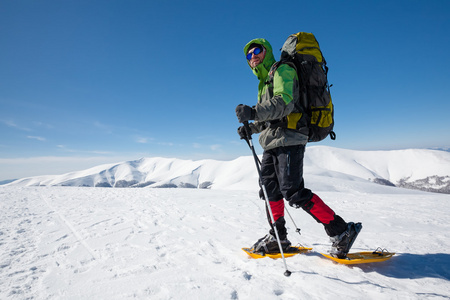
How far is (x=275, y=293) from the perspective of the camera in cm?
171

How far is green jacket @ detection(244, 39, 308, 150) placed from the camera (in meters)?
2.09

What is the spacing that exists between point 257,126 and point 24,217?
262 inches

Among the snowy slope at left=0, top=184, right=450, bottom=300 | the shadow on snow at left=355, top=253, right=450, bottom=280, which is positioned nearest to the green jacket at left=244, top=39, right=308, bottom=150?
the snowy slope at left=0, top=184, right=450, bottom=300

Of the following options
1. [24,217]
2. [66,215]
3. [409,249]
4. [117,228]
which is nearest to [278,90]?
[409,249]

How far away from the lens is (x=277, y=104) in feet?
6.81

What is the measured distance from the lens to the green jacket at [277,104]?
209 cm

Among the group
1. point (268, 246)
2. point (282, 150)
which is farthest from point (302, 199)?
point (268, 246)

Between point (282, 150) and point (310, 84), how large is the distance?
2.85 ft

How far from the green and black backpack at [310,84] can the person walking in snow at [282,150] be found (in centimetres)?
12

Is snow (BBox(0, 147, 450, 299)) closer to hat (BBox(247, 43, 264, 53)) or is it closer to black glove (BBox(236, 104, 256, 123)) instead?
black glove (BBox(236, 104, 256, 123))

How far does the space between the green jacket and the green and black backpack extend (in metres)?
Result: 0.10

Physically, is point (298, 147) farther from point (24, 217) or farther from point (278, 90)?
point (24, 217)

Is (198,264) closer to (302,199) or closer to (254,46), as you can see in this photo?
(302,199)

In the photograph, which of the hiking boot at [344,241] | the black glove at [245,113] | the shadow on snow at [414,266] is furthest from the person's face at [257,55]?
the shadow on snow at [414,266]
